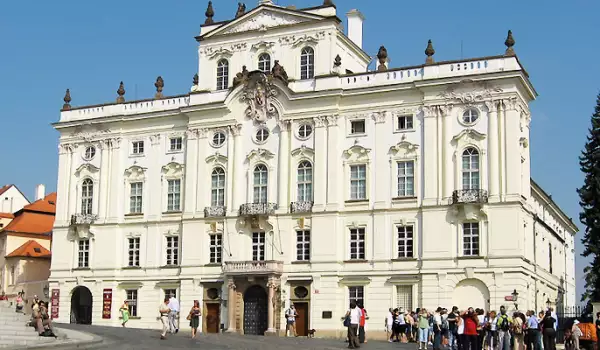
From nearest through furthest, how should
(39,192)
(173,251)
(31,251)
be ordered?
(173,251), (31,251), (39,192)

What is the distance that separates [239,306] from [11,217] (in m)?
42.5

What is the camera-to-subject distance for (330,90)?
59062 millimetres

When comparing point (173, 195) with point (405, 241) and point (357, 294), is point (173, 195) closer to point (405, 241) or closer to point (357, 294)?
point (357, 294)

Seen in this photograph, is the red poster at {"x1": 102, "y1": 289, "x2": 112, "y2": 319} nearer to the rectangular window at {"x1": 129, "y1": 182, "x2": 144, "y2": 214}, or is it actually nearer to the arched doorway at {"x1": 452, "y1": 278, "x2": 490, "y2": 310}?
the rectangular window at {"x1": 129, "y1": 182, "x2": 144, "y2": 214}

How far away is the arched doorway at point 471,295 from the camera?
53.5 m

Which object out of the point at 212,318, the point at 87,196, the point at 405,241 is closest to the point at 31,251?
the point at 87,196

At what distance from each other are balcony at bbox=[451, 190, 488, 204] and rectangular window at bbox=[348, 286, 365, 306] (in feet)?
26.1

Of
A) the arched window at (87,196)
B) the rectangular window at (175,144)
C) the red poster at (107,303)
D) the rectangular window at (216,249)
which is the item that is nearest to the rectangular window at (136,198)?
the arched window at (87,196)

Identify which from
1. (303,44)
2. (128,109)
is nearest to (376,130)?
(303,44)

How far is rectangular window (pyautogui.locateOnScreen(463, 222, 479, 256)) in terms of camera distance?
178ft

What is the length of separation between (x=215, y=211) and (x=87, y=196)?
11331 millimetres

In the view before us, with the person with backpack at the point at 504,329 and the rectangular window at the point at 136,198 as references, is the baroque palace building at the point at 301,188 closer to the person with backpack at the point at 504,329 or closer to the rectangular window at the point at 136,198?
the rectangular window at the point at 136,198

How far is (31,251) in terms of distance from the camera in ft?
269

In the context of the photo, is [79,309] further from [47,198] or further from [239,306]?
[47,198]
